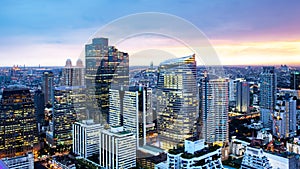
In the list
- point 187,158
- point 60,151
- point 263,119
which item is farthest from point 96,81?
point 263,119

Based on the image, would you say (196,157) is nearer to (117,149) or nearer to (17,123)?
(117,149)

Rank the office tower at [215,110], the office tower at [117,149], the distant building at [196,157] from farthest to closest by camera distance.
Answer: the office tower at [215,110]
the office tower at [117,149]
the distant building at [196,157]

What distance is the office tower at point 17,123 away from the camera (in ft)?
17.3

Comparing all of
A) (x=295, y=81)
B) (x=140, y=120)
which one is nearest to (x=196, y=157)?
(x=140, y=120)

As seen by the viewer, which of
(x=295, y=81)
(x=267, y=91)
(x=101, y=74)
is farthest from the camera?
(x=295, y=81)

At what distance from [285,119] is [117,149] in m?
3.95

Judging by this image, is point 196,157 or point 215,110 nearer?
point 196,157

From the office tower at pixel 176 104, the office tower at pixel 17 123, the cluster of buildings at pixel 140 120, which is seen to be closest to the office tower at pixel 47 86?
the cluster of buildings at pixel 140 120

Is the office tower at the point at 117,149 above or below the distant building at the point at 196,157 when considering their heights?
below

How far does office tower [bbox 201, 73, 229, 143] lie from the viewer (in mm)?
4801

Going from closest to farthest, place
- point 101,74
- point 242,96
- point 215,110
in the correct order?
point 101,74
point 215,110
point 242,96

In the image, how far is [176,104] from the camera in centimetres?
454

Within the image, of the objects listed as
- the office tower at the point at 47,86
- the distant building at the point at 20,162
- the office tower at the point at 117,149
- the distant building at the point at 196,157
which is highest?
the office tower at the point at 47,86

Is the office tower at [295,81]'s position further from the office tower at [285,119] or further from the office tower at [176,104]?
the office tower at [176,104]
